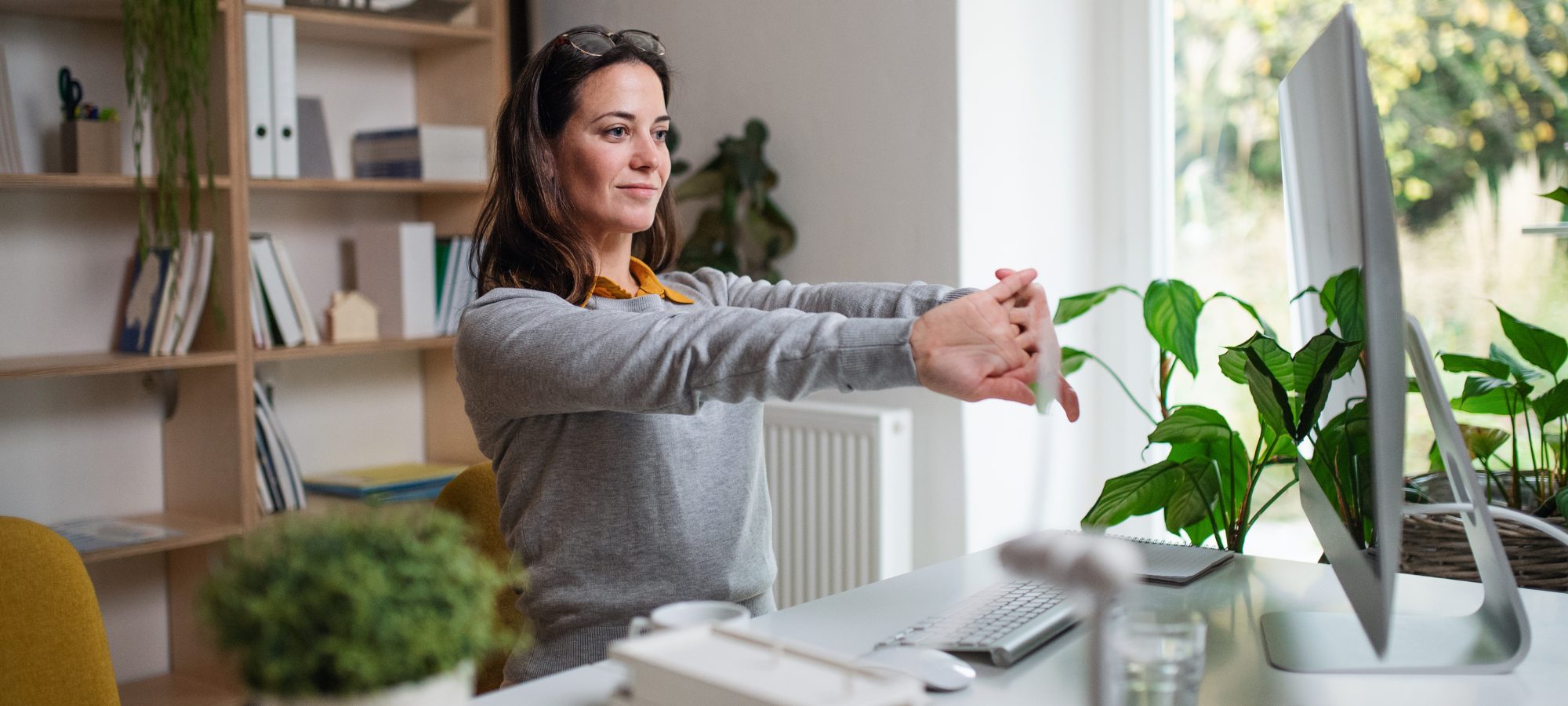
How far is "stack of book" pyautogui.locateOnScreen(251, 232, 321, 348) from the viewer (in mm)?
2561

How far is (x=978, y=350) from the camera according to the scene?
41.2 inches

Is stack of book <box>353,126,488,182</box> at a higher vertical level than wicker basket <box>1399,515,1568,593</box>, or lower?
higher

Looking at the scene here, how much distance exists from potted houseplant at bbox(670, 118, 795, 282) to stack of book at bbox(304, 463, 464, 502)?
0.75 meters

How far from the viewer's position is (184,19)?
7.44 feet

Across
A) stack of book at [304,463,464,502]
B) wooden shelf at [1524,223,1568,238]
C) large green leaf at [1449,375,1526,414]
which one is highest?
wooden shelf at [1524,223,1568,238]

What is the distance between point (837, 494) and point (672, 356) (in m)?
1.45

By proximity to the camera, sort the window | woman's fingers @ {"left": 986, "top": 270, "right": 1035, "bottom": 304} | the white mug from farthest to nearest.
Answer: the window → woman's fingers @ {"left": 986, "top": 270, "right": 1035, "bottom": 304} → the white mug

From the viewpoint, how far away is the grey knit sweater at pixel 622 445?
1.08 metres

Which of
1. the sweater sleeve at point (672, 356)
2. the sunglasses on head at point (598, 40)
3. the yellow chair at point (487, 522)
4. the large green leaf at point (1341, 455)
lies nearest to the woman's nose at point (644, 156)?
the sunglasses on head at point (598, 40)

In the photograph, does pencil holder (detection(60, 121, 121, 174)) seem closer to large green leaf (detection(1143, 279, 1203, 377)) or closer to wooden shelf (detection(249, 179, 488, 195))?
wooden shelf (detection(249, 179, 488, 195))

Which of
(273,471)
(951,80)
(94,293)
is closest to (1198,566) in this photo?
(951,80)

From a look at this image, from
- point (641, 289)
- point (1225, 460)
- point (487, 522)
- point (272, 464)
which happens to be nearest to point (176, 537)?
point (272, 464)

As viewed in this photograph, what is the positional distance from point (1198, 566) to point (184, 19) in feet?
6.55

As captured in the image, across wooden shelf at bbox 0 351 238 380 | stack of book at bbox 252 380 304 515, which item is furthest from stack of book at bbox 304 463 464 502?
wooden shelf at bbox 0 351 238 380
